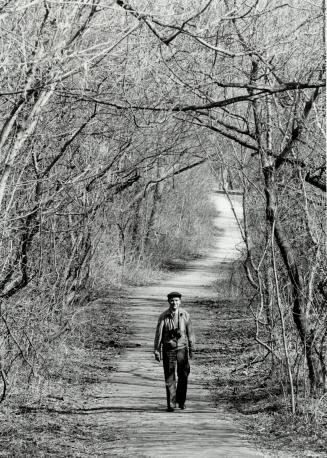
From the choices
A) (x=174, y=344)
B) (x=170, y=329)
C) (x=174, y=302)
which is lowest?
(x=174, y=344)

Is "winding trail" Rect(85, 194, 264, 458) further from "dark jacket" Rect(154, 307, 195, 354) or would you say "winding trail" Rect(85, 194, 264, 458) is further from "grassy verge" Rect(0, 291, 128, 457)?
"dark jacket" Rect(154, 307, 195, 354)

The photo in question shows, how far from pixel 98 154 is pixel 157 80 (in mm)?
3441

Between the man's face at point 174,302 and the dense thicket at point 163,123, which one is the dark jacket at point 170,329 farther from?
the dense thicket at point 163,123

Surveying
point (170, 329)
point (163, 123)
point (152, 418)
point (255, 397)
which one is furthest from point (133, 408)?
point (163, 123)

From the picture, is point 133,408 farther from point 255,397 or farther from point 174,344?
point 255,397

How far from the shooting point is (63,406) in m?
12.4

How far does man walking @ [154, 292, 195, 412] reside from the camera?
462 inches

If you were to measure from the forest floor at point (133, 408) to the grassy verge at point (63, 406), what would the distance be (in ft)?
0.04

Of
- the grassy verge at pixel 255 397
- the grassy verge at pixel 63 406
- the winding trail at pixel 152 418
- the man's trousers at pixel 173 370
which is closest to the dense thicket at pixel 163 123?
the grassy verge at pixel 255 397

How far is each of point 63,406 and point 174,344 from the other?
1.99m

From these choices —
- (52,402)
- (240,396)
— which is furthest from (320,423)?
(52,402)

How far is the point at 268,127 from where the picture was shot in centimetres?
1205

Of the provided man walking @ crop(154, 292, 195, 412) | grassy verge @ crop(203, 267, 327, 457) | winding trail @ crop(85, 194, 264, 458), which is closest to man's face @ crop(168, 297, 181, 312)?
man walking @ crop(154, 292, 195, 412)

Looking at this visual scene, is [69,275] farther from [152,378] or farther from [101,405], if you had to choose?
[101,405]
